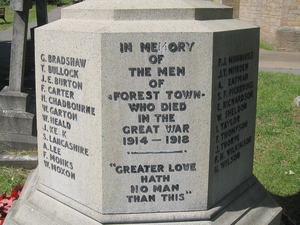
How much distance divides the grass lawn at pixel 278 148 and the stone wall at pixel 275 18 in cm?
677

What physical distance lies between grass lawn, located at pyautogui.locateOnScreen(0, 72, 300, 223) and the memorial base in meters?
1.24

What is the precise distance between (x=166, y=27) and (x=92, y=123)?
0.78m

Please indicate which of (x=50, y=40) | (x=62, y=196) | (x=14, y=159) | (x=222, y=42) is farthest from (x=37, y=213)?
(x=14, y=159)

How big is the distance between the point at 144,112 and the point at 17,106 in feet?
12.5

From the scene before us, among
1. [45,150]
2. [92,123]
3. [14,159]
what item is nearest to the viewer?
[92,123]

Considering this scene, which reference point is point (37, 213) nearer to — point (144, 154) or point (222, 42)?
point (144, 154)

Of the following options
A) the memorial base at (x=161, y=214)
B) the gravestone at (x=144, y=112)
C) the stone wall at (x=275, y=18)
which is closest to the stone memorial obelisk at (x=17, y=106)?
the memorial base at (x=161, y=214)

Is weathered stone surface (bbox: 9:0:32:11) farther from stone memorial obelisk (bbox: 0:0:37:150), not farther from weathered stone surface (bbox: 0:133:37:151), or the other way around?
weathered stone surface (bbox: 0:133:37:151)

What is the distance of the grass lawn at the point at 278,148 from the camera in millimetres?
4655

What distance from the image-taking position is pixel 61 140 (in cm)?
292

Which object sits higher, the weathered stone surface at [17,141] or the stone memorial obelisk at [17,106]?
the stone memorial obelisk at [17,106]

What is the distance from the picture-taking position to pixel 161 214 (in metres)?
2.72

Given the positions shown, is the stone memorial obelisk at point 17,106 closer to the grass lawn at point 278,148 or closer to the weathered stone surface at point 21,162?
the weathered stone surface at point 21,162

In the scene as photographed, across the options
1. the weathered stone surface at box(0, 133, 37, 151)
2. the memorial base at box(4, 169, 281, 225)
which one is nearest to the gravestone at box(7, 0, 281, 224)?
the memorial base at box(4, 169, 281, 225)
